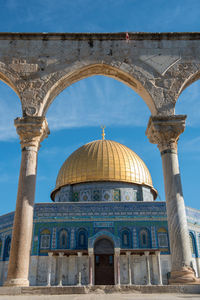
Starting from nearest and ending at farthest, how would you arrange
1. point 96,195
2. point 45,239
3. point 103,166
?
1. point 45,239
2. point 96,195
3. point 103,166

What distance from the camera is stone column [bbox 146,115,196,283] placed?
6145 millimetres

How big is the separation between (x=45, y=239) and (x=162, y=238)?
280 inches

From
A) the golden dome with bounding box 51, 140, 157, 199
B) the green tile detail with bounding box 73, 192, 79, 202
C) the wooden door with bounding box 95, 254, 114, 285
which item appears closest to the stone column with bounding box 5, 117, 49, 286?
the wooden door with bounding box 95, 254, 114, 285

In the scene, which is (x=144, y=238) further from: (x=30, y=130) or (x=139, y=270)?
(x=30, y=130)

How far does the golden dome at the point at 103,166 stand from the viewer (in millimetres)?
23200

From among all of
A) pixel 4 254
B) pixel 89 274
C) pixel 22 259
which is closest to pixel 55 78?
pixel 22 259

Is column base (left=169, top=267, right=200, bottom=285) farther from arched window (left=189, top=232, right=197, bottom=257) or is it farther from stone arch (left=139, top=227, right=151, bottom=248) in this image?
arched window (left=189, top=232, right=197, bottom=257)

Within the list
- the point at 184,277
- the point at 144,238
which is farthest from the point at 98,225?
the point at 184,277

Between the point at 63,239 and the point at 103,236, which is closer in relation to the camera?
the point at 103,236

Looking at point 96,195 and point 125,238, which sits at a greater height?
point 96,195

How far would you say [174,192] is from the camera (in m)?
6.70

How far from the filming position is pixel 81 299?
432 centimetres

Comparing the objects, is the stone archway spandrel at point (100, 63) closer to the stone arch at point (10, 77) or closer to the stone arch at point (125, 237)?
the stone arch at point (10, 77)

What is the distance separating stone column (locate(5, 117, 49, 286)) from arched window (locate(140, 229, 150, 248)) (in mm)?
12990
